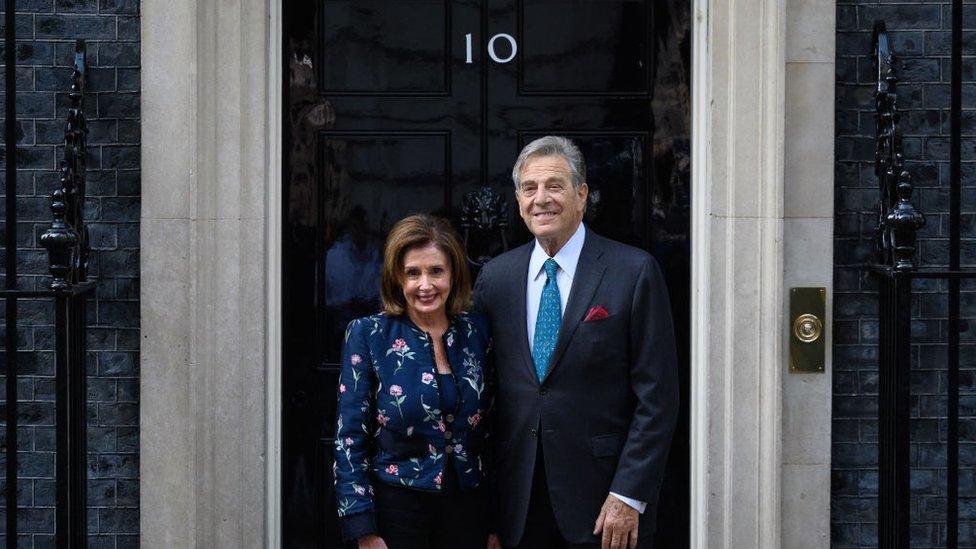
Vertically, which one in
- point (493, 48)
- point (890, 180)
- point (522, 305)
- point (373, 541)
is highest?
point (493, 48)

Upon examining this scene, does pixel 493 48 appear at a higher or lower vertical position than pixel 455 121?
higher

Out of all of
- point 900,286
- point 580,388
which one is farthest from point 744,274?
point 580,388

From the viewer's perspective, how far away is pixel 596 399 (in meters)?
3.63

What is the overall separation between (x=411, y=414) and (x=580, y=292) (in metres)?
→ 0.63

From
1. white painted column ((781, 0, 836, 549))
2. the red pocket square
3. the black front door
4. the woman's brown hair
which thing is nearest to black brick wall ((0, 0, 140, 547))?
the black front door

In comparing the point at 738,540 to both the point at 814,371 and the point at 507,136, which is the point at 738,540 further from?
the point at 507,136

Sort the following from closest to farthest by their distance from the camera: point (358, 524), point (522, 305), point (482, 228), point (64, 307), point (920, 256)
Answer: point (358, 524), point (522, 305), point (64, 307), point (920, 256), point (482, 228)

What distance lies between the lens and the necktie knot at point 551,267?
12.2ft

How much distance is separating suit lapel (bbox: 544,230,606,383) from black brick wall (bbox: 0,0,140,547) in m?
1.63

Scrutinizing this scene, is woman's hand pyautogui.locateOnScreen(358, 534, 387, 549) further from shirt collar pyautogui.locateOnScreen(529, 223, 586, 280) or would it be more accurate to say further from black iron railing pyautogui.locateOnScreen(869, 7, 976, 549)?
black iron railing pyautogui.locateOnScreen(869, 7, 976, 549)

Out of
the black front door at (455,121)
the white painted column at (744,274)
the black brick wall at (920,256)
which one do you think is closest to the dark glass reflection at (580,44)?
the black front door at (455,121)

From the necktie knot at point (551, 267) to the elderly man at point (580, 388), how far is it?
2cm

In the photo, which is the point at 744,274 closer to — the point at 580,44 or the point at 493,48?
the point at 580,44

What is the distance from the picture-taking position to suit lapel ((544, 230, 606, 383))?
3.62 metres
